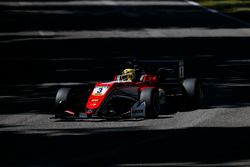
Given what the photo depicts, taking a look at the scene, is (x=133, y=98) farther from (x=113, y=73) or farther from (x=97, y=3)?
(x=97, y=3)

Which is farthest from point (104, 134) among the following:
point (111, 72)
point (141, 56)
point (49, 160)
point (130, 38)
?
point (130, 38)

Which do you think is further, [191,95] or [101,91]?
[191,95]

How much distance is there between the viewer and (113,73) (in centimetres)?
2342

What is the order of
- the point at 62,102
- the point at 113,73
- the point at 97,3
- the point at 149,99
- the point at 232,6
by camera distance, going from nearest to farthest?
the point at 149,99
the point at 62,102
the point at 113,73
the point at 232,6
the point at 97,3

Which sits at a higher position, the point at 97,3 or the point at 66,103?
the point at 97,3

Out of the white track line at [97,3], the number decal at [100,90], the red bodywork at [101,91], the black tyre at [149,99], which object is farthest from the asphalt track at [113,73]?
the white track line at [97,3]

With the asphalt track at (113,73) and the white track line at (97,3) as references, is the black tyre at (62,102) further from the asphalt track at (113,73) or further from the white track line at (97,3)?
the white track line at (97,3)

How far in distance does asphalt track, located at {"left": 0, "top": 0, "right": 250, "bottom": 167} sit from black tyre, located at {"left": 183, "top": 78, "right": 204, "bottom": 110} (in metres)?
0.27

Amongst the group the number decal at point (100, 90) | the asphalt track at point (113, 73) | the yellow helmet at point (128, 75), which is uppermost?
the yellow helmet at point (128, 75)

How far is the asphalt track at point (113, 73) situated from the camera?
12.2 metres

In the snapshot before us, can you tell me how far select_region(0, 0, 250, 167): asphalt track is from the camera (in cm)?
1219

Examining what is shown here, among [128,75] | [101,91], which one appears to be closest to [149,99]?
[101,91]

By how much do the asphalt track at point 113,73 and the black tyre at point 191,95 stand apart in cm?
27

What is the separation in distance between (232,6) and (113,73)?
1015 inches
